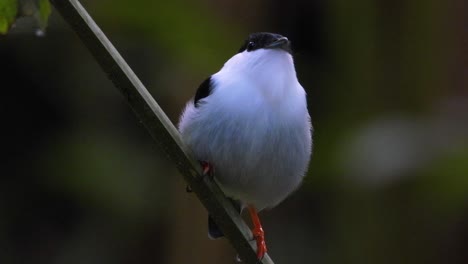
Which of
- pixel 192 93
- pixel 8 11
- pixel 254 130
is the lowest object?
pixel 192 93

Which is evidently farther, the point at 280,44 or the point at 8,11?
the point at 280,44

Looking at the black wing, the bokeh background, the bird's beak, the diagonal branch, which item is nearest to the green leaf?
the diagonal branch

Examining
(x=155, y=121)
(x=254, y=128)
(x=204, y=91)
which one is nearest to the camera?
(x=155, y=121)

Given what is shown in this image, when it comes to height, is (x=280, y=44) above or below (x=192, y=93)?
above

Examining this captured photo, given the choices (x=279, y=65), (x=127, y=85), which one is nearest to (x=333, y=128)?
(x=279, y=65)

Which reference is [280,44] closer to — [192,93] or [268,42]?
[268,42]

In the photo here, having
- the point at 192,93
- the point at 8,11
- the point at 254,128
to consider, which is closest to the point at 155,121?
the point at 8,11
